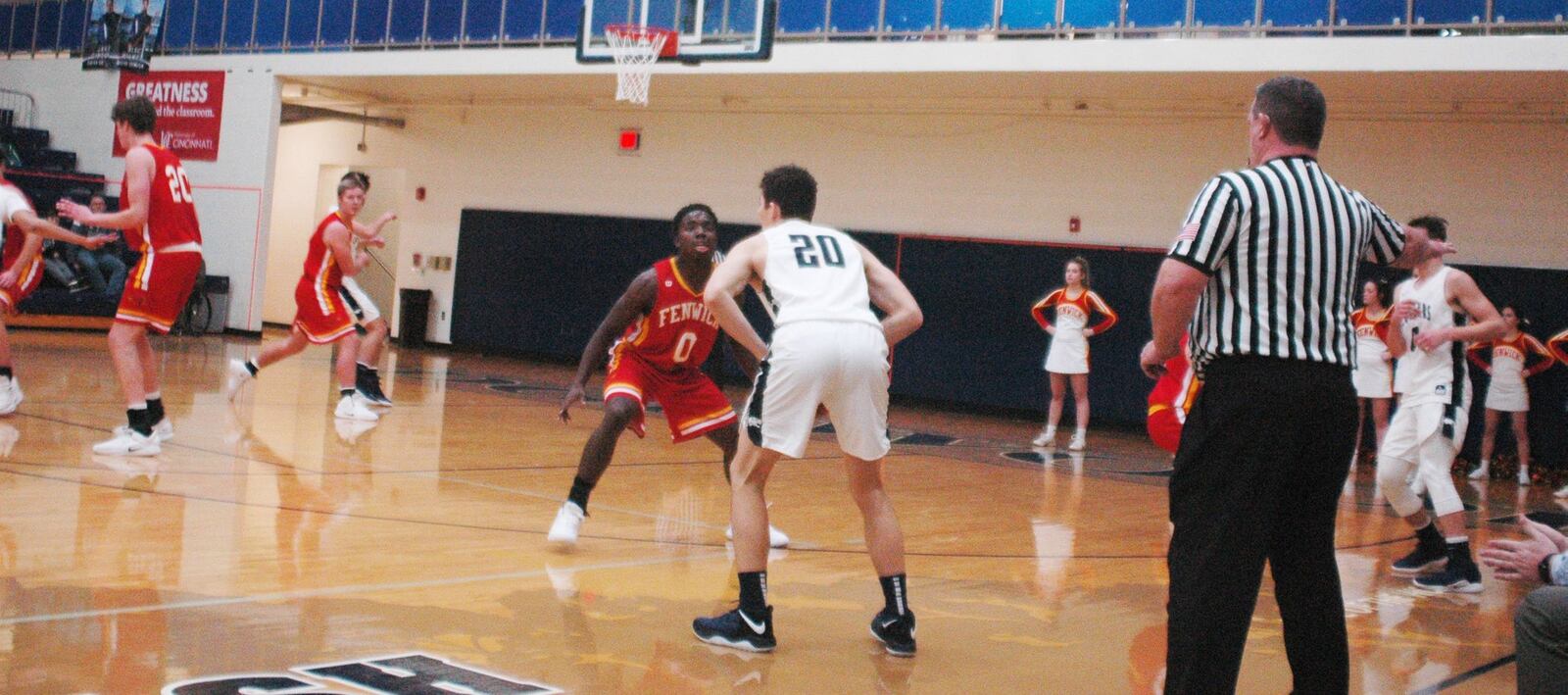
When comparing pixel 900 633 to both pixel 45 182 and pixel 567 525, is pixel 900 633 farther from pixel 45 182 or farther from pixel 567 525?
pixel 45 182

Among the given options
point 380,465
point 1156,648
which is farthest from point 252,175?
point 1156,648

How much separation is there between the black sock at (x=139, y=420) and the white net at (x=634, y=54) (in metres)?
7.79

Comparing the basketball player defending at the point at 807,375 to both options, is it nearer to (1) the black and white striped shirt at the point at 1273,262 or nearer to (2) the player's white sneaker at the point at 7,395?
(1) the black and white striped shirt at the point at 1273,262

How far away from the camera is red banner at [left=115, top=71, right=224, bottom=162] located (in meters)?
19.8

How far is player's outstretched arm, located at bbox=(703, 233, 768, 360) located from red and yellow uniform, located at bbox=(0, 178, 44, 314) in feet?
17.4

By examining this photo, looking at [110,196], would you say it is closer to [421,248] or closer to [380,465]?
[421,248]

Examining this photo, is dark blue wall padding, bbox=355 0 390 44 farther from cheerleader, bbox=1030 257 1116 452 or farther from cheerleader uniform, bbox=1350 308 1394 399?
cheerleader uniform, bbox=1350 308 1394 399

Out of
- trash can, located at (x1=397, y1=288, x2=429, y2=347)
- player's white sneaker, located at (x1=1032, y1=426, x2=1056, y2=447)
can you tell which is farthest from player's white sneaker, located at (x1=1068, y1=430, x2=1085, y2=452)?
trash can, located at (x1=397, y1=288, x2=429, y2=347)

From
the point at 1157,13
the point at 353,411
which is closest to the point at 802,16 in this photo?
the point at 1157,13

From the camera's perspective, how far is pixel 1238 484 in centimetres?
320

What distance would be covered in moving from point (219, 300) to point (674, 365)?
1481cm

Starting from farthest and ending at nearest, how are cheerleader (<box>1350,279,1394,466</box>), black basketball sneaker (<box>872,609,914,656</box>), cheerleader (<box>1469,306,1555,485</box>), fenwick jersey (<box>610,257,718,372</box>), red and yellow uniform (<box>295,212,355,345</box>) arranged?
cheerleader (<box>1469,306,1555,485</box>) < cheerleader (<box>1350,279,1394,466</box>) < red and yellow uniform (<box>295,212,355,345</box>) < fenwick jersey (<box>610,257,718,372</box>) < black basketball sneaker (<box>872,609,914,656</box>)

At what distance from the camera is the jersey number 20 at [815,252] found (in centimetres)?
440

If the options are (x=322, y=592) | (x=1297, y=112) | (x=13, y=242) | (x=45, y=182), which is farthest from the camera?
(x=45, y=182)
